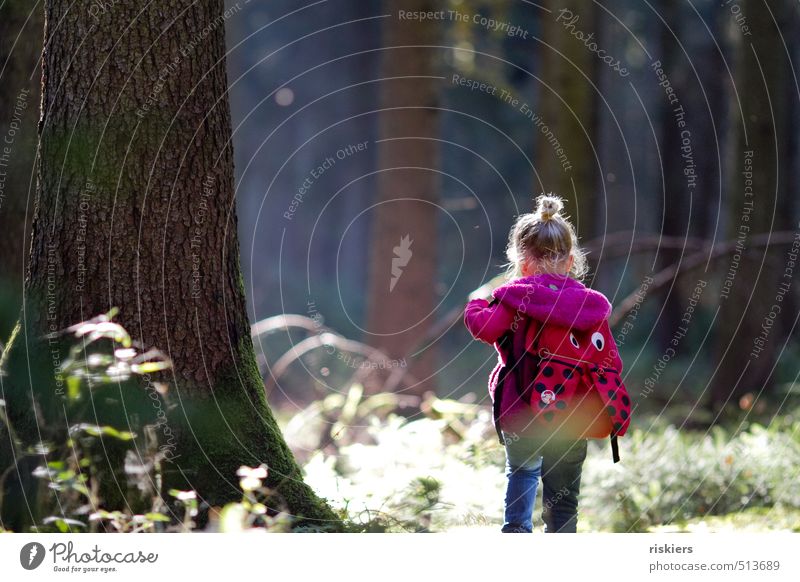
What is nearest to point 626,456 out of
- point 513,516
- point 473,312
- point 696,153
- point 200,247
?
point 513,516

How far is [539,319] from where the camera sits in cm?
420

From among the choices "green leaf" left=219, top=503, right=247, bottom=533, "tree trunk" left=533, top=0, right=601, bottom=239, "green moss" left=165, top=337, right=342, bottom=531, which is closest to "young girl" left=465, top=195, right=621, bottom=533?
"green moss" left=165, top=337, right=342, bottom=531

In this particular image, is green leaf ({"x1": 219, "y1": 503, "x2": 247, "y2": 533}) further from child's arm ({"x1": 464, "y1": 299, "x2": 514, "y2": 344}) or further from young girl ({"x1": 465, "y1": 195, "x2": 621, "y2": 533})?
child's arm ({"x1": 464, "y1": 299, "x2": 514, "y2": 344})

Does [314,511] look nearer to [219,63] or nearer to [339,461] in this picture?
[339,461]

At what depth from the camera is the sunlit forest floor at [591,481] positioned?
4938mm

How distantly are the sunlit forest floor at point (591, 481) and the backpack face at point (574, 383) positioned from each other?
35.7 inches

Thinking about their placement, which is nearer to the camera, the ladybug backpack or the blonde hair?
the ladybug backpack

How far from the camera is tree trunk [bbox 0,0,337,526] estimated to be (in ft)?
14.5

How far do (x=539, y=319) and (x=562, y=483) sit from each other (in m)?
0.78

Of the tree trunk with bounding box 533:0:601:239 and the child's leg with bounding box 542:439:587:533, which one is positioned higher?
the tree trunk with bounding box 533:0:601:239

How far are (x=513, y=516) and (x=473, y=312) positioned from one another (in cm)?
98

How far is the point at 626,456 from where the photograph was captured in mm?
6754

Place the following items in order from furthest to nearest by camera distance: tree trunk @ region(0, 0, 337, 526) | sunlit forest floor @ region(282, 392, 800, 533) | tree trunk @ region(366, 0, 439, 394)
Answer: tree trunk @ region(366, 0, 439, 394) < sunlit forest floor @ region(282, 392, 800, 533) < tree trunk @ region(0, 0, 337, 526)

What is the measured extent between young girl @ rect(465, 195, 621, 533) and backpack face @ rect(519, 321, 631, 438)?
7 centimetres
